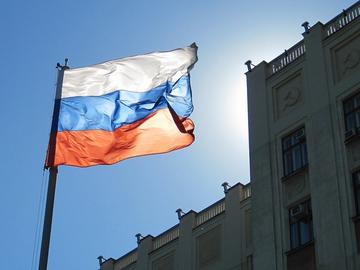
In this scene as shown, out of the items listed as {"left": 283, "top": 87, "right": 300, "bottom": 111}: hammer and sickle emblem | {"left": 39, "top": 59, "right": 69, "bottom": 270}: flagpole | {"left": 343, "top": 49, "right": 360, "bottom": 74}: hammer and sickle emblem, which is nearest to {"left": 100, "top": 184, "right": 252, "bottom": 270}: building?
{"left": 283, "top": 87, "right": 300, "bottom": 111}: hammer and sickle emblem

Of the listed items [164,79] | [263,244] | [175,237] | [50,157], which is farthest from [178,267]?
[50,157]

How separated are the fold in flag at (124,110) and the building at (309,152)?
20.7 feet

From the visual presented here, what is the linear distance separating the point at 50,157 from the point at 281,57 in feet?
48.6

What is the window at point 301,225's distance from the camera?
1084 inches

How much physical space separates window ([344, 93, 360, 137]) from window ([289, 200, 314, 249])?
2.94 metres

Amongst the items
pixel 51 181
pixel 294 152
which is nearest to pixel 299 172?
pixel 294 152

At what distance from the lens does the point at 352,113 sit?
2819 centimetres

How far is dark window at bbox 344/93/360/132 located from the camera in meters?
27.8

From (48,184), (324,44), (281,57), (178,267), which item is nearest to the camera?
(48,184)

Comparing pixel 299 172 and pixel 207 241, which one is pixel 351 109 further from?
pixel 207 241

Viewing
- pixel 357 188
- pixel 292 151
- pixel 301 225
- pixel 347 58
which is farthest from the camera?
pixel 292 151

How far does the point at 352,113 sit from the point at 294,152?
2.79 m

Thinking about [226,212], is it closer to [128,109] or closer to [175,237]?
[175,237]

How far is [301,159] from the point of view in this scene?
96.4 feet
